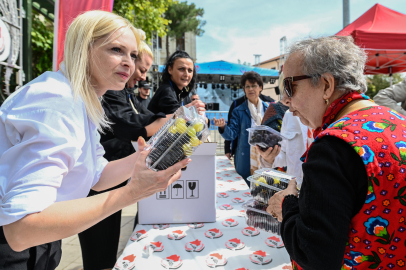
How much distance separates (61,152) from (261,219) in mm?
1039

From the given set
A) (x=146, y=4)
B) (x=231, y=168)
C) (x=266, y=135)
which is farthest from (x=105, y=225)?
(x=146, y=4)

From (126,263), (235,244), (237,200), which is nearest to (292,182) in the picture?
(235,244)

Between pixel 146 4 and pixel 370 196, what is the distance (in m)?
8.03

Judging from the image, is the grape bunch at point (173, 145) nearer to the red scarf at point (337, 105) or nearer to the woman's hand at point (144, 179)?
the woman's hand at point (144, 179)

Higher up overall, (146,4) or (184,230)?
(146,4)

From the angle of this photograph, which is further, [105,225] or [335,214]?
[105,225]

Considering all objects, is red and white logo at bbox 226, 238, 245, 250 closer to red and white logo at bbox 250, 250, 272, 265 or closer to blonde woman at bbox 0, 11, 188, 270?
red and white logo at bbox 250, 250, 272, 265

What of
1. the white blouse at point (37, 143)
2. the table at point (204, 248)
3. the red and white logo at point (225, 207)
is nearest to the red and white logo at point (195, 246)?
the table at point (204, 248)

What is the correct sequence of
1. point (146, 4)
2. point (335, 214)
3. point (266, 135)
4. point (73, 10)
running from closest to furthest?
point (335, 214) < point (266, 135) < point (73, 10) < point (146, 4)

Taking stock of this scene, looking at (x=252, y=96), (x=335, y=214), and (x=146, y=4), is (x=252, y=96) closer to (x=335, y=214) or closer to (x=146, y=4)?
(x=335, y=214)

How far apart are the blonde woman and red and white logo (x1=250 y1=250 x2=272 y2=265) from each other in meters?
0.78

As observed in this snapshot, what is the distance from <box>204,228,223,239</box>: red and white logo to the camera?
5.14 ft

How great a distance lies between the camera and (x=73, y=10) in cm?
295

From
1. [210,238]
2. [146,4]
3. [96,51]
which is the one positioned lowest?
[210,238]
